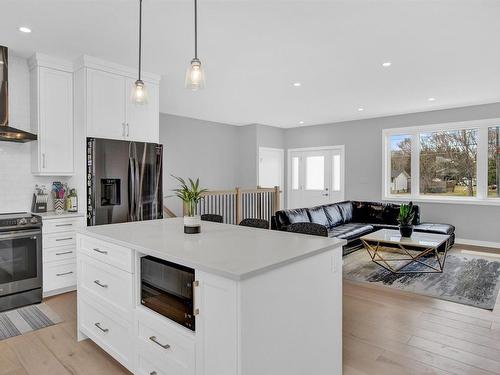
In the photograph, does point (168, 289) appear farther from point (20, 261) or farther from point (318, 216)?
point (318, 216)

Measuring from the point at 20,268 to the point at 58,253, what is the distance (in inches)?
15.0

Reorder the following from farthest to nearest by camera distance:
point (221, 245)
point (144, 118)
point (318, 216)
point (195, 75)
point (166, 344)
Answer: point (318, 216), point (144, 118), point (195, 75), point (221, 245), point (166, 344)

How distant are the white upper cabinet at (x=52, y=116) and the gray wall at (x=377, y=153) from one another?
233 inches

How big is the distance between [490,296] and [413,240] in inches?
42.7

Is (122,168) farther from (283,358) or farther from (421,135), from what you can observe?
(421,135)

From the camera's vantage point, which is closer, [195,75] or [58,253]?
[195,75]

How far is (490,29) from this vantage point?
9.89 feet

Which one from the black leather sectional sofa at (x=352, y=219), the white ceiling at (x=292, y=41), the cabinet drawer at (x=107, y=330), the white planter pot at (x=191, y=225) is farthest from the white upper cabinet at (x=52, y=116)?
the black leather sectional sofa at (x=352, y=219)

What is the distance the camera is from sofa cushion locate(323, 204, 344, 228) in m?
5.88

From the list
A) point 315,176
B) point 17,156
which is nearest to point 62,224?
point 17,156

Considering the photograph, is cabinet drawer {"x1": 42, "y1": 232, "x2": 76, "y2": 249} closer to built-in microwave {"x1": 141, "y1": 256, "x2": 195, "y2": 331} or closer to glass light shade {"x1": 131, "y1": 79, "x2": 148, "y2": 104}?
glass light shade {"x1": 131, "y1": 79, "x2": 148, "y2": 104}

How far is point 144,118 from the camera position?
4254mm

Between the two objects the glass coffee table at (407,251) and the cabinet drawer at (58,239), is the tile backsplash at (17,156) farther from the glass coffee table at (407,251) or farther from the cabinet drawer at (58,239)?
the glass coffee table at (407,251)

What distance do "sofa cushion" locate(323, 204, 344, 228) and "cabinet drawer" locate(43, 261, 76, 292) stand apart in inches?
160
